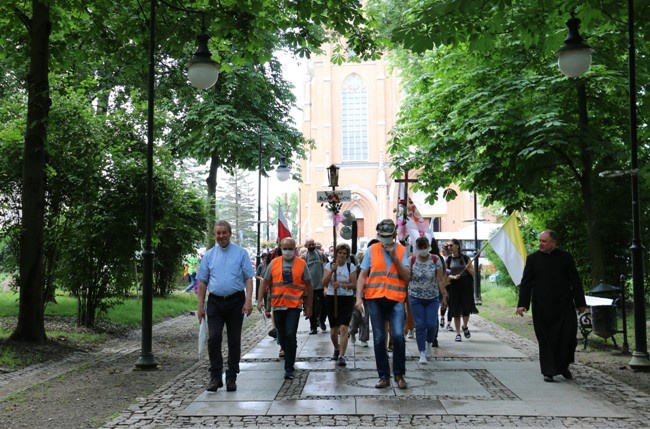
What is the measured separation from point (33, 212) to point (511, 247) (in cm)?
→ 817

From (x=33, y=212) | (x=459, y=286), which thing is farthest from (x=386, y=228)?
(x=33, y=212)

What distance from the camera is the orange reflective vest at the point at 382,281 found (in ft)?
27.4

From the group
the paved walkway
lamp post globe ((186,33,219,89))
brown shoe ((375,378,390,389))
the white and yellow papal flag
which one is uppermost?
lamp post globe ((186,33,219,89))

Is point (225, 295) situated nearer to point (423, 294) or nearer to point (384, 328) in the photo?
point (384, 328)

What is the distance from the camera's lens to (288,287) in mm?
9383

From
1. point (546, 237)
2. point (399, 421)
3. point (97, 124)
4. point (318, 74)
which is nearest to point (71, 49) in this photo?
point (97, 124)

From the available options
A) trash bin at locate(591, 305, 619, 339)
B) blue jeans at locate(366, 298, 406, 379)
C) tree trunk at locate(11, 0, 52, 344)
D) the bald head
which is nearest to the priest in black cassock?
the bald head

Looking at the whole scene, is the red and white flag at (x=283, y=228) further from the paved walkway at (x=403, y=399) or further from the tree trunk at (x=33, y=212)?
the tree trunk at (x=33, y=212)

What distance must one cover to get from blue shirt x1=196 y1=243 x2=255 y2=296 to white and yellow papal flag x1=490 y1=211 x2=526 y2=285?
5630 millimetres

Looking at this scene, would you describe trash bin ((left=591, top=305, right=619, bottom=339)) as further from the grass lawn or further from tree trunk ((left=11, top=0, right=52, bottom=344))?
tree trunk ((left=11, top=0, right=52, bottom=344))

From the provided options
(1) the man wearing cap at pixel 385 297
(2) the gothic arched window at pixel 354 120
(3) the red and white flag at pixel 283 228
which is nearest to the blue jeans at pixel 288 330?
(1) the man wearing cap at pixel 385 297

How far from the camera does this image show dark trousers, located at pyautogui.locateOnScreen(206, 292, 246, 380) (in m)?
8.36

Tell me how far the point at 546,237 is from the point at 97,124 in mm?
9407

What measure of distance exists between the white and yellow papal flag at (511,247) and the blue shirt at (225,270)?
5.63 metres
